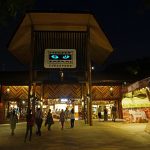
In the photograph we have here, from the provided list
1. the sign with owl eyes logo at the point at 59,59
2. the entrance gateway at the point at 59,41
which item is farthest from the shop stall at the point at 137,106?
the sign with owl eyes logo at the point at 59,59

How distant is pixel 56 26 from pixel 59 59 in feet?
9.21

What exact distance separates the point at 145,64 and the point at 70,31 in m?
34.6

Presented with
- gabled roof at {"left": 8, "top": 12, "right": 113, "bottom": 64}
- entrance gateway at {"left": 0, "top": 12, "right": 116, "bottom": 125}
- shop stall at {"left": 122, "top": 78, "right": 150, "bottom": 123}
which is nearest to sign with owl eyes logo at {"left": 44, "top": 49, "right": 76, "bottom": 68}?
entrance gateway at {"left": 0, "top": 12, "right": 116, "bottom": 125}

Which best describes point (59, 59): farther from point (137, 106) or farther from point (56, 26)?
point (137, 106)

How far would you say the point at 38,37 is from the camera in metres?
25.7

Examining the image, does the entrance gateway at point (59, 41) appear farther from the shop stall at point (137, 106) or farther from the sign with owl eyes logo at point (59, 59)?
the shop stall at point (137, 106)

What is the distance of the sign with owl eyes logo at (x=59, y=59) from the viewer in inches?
947

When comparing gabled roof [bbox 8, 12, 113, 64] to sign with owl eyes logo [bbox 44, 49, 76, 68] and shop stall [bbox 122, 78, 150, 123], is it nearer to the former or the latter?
sign with owl eyes logo [bbox 44, 49, 76, 68]

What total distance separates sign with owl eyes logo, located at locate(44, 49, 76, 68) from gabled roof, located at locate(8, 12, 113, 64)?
5.99ft

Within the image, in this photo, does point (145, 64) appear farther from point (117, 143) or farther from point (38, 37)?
point (117, 143)

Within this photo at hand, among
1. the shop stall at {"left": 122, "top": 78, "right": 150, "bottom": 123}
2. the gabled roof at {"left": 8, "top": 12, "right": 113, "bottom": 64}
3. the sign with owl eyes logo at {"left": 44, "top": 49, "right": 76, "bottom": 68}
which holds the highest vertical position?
the gabled roof at {"left": 8, "top": 12, "right": 113, "bottom": 64}

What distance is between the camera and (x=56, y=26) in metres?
25.1

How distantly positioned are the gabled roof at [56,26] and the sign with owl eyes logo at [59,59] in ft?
5.99

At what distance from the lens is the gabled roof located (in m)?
23.0
